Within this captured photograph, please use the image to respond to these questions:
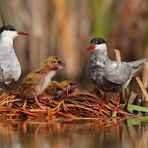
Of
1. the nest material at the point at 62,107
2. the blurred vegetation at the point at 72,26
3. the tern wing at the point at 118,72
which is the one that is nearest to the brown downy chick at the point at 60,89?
the nest material at the point at 62,107

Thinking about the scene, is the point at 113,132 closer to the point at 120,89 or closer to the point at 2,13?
the point at 120,89

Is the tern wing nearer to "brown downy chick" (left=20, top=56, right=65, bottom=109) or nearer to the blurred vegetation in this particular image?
"brown downy chick" (left=20, top=56, right=65, bottom=109)

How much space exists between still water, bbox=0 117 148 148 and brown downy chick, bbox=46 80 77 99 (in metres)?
0.44

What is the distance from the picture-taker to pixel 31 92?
8773mm

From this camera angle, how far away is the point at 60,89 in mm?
8953

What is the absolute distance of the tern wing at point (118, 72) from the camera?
893cm

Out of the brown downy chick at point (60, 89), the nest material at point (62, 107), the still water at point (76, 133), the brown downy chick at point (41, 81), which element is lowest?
the still water at point (76, 133)

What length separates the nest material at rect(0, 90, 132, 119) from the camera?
8.75 m

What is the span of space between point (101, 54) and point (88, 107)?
0.63 metres

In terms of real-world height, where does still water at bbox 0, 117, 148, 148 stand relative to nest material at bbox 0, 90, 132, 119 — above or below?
below

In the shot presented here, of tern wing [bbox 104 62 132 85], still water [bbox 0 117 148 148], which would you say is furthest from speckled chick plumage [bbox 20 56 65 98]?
tern wing [bbox 104 62 132 85]

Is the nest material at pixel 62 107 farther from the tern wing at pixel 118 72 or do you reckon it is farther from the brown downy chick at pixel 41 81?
the tern wing at pixel 118 72

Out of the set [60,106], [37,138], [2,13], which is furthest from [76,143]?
[2,13]

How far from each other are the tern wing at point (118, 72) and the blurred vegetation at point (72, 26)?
4.31 meters
